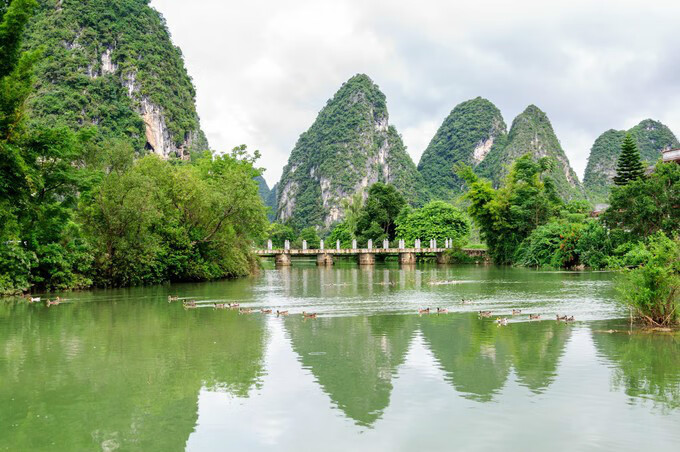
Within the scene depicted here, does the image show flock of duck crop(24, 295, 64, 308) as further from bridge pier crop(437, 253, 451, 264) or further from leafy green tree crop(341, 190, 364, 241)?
leafy green tree crop(341, 190, 364, 241)

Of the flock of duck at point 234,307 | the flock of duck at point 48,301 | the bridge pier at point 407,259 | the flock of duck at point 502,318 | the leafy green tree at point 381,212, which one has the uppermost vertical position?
the leafy green tree at point 381,212

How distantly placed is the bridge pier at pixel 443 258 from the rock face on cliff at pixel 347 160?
70.6 metres

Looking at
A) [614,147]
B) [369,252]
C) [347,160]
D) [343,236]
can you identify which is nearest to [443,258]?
[369,252]

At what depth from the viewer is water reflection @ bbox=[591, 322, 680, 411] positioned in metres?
9.05

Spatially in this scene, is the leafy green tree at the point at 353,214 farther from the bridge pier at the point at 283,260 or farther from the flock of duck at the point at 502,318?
the flock of duck at the point at 502,318

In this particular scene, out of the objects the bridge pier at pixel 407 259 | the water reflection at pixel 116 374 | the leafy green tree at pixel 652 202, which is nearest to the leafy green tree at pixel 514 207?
the bridge pier at pixel 407 259

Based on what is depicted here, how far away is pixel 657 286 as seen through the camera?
535 inches

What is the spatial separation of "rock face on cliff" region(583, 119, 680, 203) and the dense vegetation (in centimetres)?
10810

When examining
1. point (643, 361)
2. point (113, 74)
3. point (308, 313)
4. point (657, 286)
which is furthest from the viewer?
point (113, 74)

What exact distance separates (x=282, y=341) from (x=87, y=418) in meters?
6.09

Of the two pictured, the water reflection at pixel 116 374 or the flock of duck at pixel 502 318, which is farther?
the flock of duck at pixel 502 318

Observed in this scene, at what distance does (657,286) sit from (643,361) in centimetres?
319

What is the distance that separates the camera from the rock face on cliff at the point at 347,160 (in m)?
143

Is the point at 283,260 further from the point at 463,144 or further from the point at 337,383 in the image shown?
the point at 463,144
